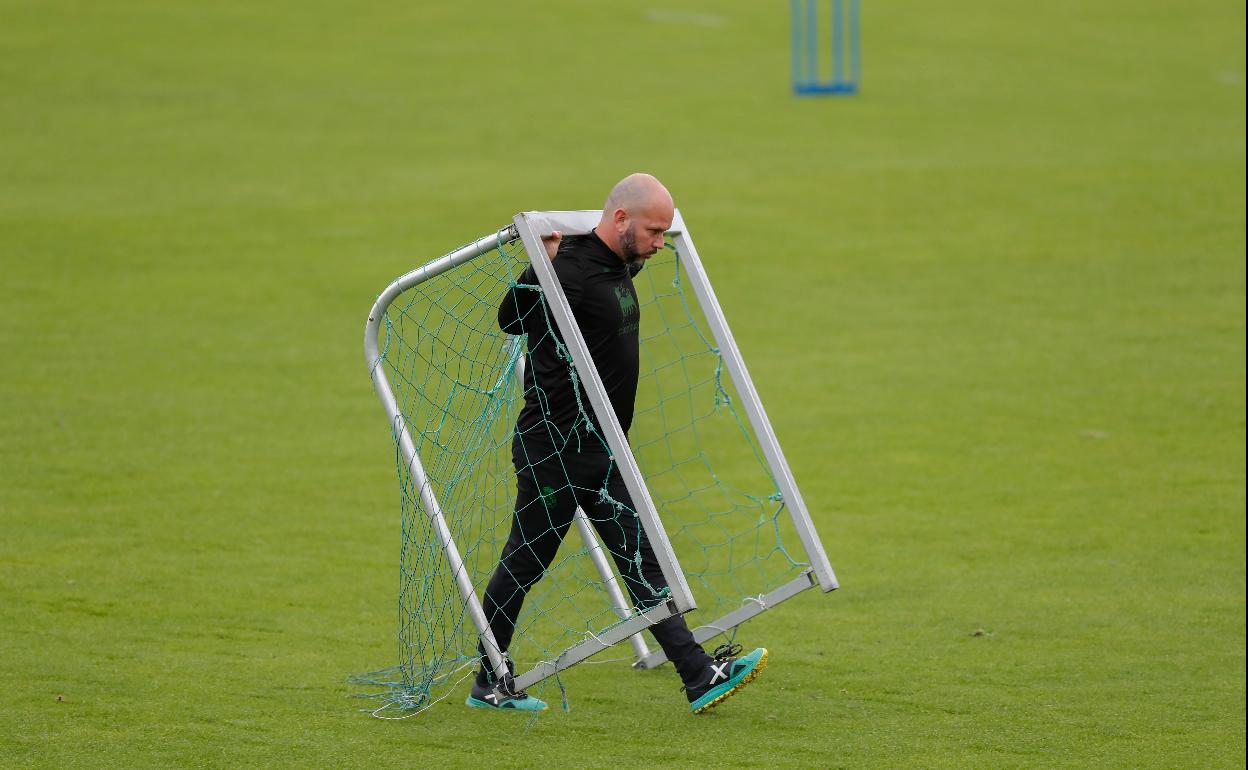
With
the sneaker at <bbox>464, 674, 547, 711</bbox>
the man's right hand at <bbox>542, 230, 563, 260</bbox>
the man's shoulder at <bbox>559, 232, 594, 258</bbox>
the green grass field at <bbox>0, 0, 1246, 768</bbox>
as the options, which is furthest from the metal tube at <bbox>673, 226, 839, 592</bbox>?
the sneaker at <bbox>464, 674, 547, 711</bbox>

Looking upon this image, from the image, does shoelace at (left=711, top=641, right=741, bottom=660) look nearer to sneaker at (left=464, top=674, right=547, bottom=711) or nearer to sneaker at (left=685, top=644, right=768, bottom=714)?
sneaker at (left=685, top=644, right=768, bottom=714)

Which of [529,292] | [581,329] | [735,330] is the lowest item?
[735,330]

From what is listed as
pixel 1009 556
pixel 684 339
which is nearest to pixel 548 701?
pixel 1009 556

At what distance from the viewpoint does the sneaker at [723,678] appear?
4891 mm

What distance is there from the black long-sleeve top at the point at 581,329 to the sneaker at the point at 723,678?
0.89 metres

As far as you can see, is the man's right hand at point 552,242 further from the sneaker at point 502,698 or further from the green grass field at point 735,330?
the green grass field at point 735,330

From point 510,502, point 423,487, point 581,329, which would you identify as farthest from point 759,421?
point 510,502

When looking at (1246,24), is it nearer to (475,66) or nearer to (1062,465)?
(475,66)

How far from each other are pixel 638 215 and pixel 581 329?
17.2 inches

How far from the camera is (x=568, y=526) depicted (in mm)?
5086

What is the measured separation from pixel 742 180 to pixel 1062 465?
255 inches

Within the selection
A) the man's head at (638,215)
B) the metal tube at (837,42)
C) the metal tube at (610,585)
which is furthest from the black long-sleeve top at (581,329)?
the metal tube at (837,42)

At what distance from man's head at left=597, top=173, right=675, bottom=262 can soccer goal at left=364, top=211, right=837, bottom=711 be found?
187mm

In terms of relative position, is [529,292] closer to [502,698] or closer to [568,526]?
[568,526]
